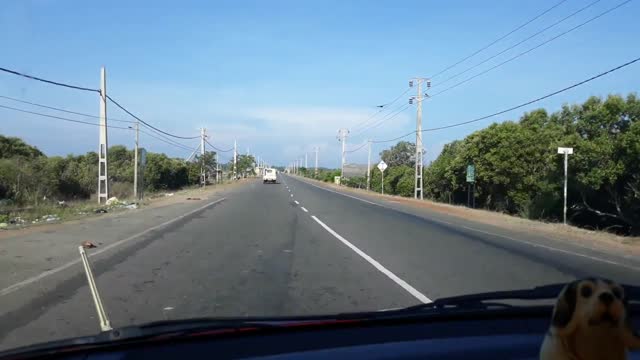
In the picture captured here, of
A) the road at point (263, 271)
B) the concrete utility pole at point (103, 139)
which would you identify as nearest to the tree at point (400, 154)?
the concrete utility pole at point (103, 139)

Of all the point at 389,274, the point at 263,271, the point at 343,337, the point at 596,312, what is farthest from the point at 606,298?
the point at 263,271

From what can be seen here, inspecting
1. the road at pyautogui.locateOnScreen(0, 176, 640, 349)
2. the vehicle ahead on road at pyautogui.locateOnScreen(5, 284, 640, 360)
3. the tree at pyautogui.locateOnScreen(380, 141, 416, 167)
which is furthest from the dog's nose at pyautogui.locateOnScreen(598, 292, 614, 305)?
the tree at pyautogui.locateOnScreen(380, 141, 416, 167)

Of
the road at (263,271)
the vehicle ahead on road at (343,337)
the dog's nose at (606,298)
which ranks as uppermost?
the dog's nose at (606,298)

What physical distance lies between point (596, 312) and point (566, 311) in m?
0.07

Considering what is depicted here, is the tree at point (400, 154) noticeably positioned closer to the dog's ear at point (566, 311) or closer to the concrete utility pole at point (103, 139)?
the concrete utility pole at point (103, 139)

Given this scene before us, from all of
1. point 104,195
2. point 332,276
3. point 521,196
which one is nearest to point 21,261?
point 332,276

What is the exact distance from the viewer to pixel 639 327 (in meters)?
4.01

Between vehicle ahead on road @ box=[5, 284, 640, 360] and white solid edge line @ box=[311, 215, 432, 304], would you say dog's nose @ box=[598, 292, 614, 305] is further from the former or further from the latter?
white solid edge line @ box=[311, 215, 432, 304]

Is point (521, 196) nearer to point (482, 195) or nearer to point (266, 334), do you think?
point (482, 195)

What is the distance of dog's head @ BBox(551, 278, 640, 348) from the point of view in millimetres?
1644

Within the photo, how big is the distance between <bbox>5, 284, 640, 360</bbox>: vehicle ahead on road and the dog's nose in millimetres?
1455

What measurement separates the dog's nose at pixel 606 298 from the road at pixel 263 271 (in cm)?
611

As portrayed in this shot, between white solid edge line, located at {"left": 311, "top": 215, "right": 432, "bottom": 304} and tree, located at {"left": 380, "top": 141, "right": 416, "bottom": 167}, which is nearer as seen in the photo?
white solid edge line, located at {"left": 311, "top": 215, "right": 432, "bottom": 304}

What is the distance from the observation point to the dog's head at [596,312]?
1.64 meters
